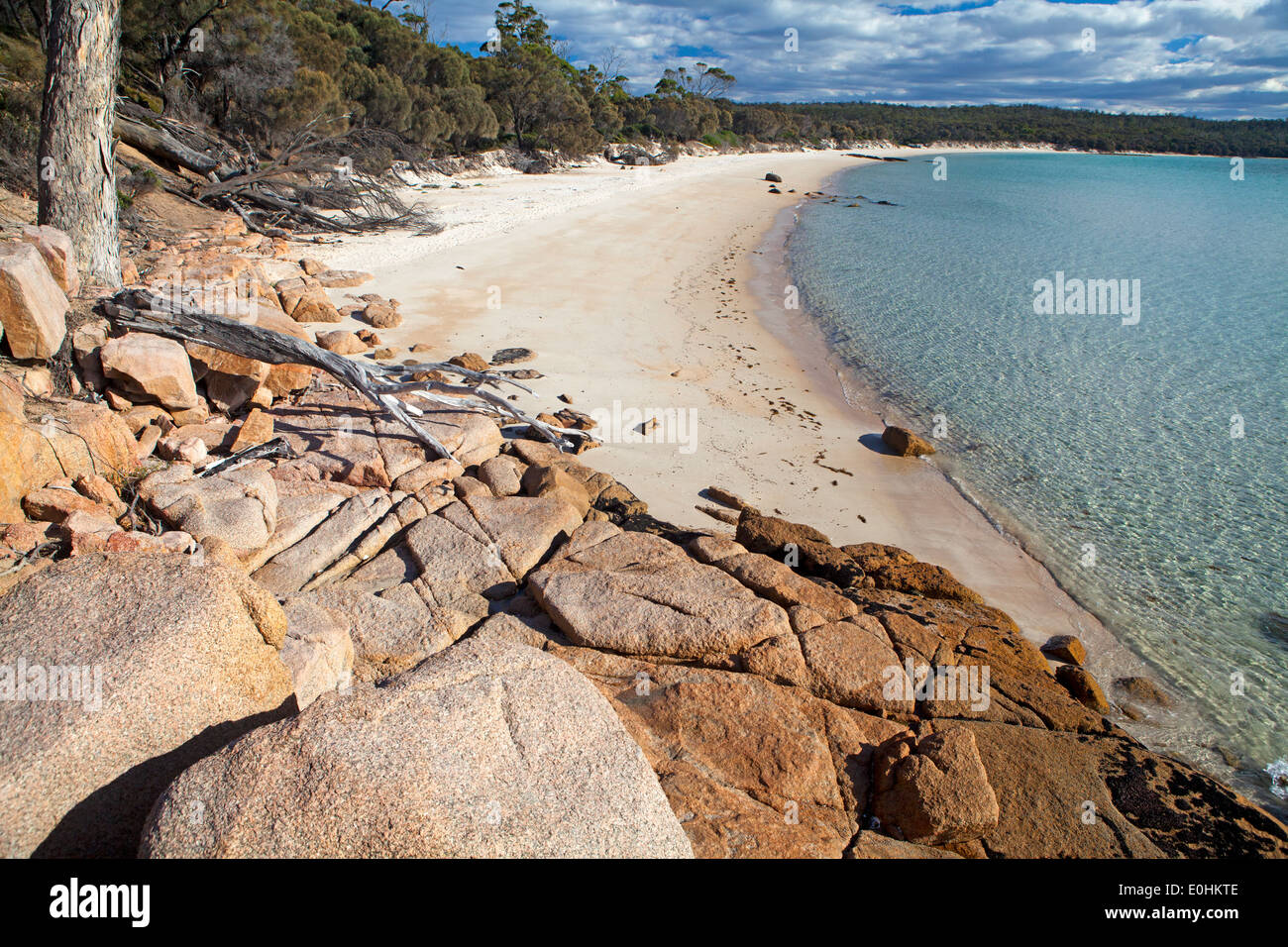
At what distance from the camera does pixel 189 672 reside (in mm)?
2828

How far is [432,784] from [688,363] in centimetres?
931

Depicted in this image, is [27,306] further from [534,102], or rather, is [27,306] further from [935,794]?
[534,102]

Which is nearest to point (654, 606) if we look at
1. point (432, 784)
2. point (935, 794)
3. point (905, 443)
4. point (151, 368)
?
point (935, 794)

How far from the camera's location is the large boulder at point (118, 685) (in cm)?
243

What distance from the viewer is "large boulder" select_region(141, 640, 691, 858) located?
2238mm

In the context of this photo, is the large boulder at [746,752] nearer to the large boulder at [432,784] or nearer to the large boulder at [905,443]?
the large boulder at [432,784]

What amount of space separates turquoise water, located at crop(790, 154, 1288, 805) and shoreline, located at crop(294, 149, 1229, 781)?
1.82ft

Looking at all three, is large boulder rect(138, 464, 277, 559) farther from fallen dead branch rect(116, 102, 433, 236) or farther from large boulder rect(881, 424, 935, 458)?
fallen dead branch rect(116, 102, 433, 236)

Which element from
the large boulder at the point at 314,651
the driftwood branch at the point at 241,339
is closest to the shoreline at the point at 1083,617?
the large boulder at the point at 314,651

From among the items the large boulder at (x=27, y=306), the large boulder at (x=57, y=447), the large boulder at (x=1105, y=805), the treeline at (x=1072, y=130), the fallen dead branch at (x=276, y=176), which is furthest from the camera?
the treeline at (x=1072, y=130)

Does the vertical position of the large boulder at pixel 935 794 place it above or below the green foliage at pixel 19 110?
below

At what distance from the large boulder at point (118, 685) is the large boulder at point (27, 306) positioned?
3898mm
